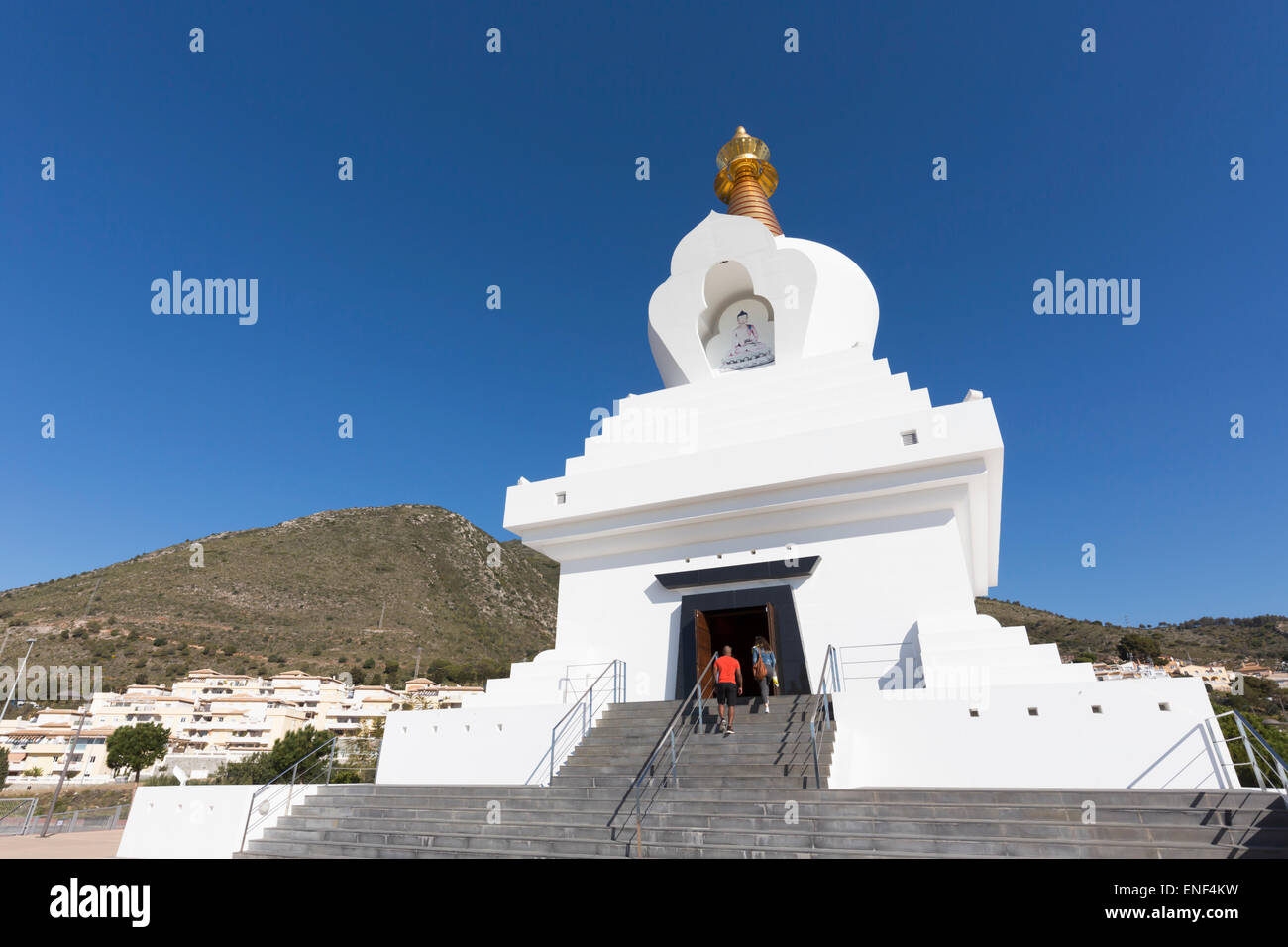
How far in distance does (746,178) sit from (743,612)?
12.6 meters

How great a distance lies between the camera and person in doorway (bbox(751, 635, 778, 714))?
8.96 metres

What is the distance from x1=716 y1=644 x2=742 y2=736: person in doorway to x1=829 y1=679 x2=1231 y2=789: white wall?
1.35 meters

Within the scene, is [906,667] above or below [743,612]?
below

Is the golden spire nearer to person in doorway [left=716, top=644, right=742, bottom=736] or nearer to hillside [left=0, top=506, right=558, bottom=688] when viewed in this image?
person in doorway [left=716, top=644, right=742, bottom=736]

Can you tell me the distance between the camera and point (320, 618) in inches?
2359

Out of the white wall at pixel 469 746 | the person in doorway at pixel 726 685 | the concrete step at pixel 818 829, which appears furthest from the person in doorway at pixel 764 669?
the white wall at pixel 469 746

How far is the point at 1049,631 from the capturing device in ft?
162

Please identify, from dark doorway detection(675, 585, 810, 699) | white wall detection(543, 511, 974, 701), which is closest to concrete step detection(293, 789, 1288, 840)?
dark doorway detection(675, 585, 810, 699)

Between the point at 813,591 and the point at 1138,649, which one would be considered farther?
the point at 1138,649

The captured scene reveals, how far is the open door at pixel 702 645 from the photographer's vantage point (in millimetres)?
10406

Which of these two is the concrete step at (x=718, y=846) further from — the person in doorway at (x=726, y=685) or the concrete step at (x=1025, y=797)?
the person in doorway at (x=726, y=685)

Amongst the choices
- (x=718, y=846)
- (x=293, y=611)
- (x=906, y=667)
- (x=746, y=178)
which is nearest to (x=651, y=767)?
(x=718, y=846)

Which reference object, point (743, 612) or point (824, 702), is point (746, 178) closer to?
point (743, 612)
